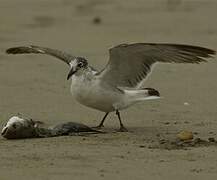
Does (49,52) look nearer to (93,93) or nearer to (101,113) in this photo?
(93,93)

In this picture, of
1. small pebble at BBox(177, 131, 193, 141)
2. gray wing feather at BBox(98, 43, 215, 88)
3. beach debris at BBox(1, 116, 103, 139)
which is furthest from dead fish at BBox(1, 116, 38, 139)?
small pebble at BBox(177, 131, 193, 141)

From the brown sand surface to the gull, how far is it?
0.31m

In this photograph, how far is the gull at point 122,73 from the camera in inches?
315

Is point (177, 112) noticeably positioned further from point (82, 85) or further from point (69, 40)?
point (69, 40)

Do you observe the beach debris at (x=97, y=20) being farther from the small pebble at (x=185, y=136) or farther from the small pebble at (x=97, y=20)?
the small pebble at (x=185, y=136)

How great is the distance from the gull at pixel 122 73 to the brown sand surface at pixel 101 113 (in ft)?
1.03

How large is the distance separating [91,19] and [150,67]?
812cm

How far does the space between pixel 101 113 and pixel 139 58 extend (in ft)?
3.72

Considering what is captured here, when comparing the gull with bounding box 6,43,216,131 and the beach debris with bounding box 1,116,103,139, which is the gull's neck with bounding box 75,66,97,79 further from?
the beach debris with bounding box 1,116,103,139

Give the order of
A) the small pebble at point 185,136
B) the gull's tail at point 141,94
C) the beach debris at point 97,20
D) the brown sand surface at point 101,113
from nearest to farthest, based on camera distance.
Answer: the brown sand surface at point 101,113 < the small pebble at point 185,136 < the gull's tail at point 141,94 < the beach debris at point 97,20

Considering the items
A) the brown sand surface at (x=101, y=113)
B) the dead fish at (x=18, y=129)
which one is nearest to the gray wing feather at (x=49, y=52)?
the brown sand surface at (x=101, y=113)

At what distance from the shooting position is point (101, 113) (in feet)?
30.1

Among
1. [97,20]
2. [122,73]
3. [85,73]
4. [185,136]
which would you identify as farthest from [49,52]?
[97,20]

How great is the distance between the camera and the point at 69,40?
46.3 ft
